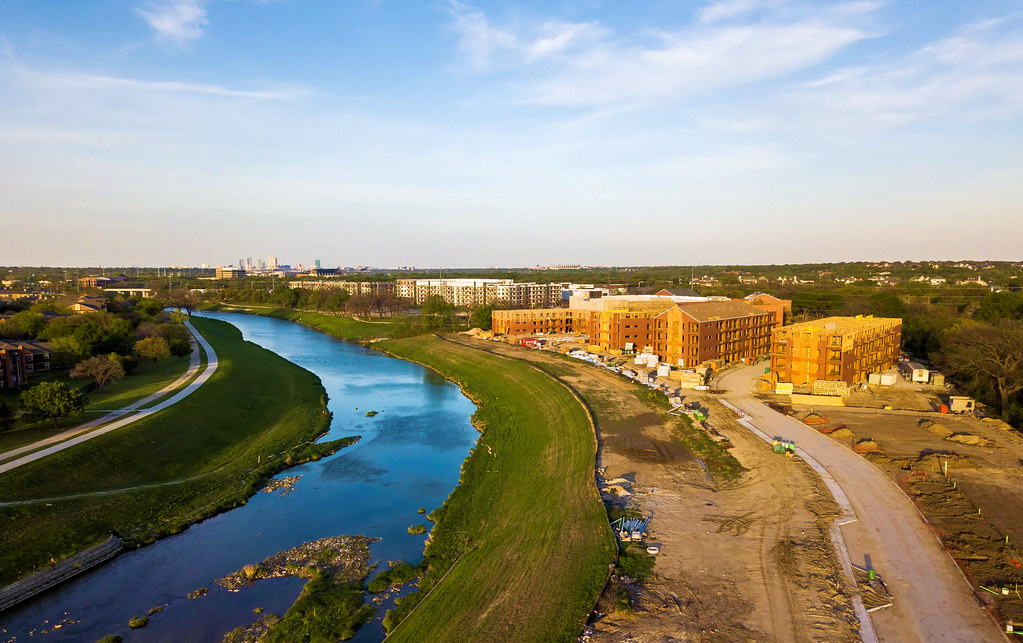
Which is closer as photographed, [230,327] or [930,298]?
[930,298]

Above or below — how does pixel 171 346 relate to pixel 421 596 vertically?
above

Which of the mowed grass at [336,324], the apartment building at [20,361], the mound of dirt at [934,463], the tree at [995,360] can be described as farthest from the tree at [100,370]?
the tree at [995,360]

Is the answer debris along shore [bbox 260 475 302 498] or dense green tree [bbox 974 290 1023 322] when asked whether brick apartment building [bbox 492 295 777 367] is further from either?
debris along shore [bbox 260 475 302 498]

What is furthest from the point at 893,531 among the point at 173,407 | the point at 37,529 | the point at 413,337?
the point at 413,337

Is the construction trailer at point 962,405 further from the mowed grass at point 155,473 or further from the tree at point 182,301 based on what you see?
the tree at point 182,301

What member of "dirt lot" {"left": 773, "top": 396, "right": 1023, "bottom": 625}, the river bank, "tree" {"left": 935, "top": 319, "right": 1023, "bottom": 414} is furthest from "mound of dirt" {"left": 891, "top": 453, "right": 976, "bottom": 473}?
the river bank

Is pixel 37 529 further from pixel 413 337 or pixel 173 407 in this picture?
pixel 413 337
